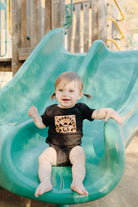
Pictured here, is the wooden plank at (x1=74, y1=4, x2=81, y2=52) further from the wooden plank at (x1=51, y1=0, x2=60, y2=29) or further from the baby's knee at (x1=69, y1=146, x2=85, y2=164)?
the baby's knee at (x1=69, y1=146, x2=85, y2=164)

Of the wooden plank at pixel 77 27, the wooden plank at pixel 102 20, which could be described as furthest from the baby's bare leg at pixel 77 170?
the wooden plank at pixel 77 27

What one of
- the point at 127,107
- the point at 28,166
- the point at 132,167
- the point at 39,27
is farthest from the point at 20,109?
the point at 39,27

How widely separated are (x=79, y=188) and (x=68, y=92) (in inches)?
23.8

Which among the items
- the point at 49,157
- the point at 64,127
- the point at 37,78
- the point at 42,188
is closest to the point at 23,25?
the point at 37,78

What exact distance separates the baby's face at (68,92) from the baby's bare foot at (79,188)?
1.77 feet

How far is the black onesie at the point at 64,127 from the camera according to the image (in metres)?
1.46

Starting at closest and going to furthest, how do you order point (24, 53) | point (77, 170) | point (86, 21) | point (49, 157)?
point (77, 170) < point (49, 157) < point (24, 53) < point (86, 21)

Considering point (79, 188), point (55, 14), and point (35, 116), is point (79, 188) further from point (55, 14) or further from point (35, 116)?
point (55, 14)

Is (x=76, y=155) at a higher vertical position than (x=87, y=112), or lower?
lower

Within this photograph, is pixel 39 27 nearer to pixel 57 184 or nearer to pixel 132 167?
pixel 132 167

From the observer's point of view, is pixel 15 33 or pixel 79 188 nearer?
pixel 79 188

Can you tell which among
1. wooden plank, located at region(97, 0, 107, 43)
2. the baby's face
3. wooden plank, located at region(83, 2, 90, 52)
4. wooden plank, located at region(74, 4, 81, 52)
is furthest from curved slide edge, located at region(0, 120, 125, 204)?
wooden plank, located at region(74, 4, 81, 52)

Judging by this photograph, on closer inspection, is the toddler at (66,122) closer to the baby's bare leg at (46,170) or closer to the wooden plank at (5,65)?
the baby's bare leg at (46,170)

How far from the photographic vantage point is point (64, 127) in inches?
59.5
